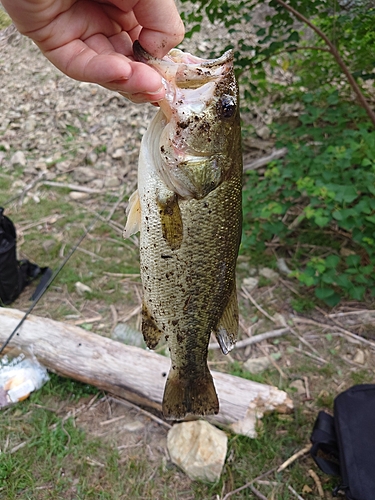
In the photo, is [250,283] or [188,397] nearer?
[188,397]

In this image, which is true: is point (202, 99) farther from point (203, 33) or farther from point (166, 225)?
point (203, 33)

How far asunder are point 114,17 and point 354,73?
2.57 metres

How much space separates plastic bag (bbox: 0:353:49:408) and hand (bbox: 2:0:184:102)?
7.40 feet

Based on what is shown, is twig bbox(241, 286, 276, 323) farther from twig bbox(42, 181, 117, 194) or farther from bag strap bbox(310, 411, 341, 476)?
twig bbox(42, 181, 117, 194)

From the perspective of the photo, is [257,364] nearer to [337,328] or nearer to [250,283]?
[337,328]

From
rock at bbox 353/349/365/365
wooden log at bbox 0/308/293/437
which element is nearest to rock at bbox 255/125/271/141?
rock at bbox 353/349/365/365

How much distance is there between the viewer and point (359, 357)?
3336mm

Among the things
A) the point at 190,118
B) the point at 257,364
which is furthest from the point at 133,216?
the point at 257,364

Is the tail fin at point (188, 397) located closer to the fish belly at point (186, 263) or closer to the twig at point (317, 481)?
the fish belly at point (186, 263)

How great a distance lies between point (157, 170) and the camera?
5.01ft

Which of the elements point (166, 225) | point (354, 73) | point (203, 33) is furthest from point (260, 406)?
point (203, 33)

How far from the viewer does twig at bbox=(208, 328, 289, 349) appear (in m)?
3.44

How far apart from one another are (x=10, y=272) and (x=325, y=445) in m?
2.69

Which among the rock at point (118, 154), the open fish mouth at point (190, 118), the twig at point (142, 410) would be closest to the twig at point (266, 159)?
the rock at point (118, 154)
